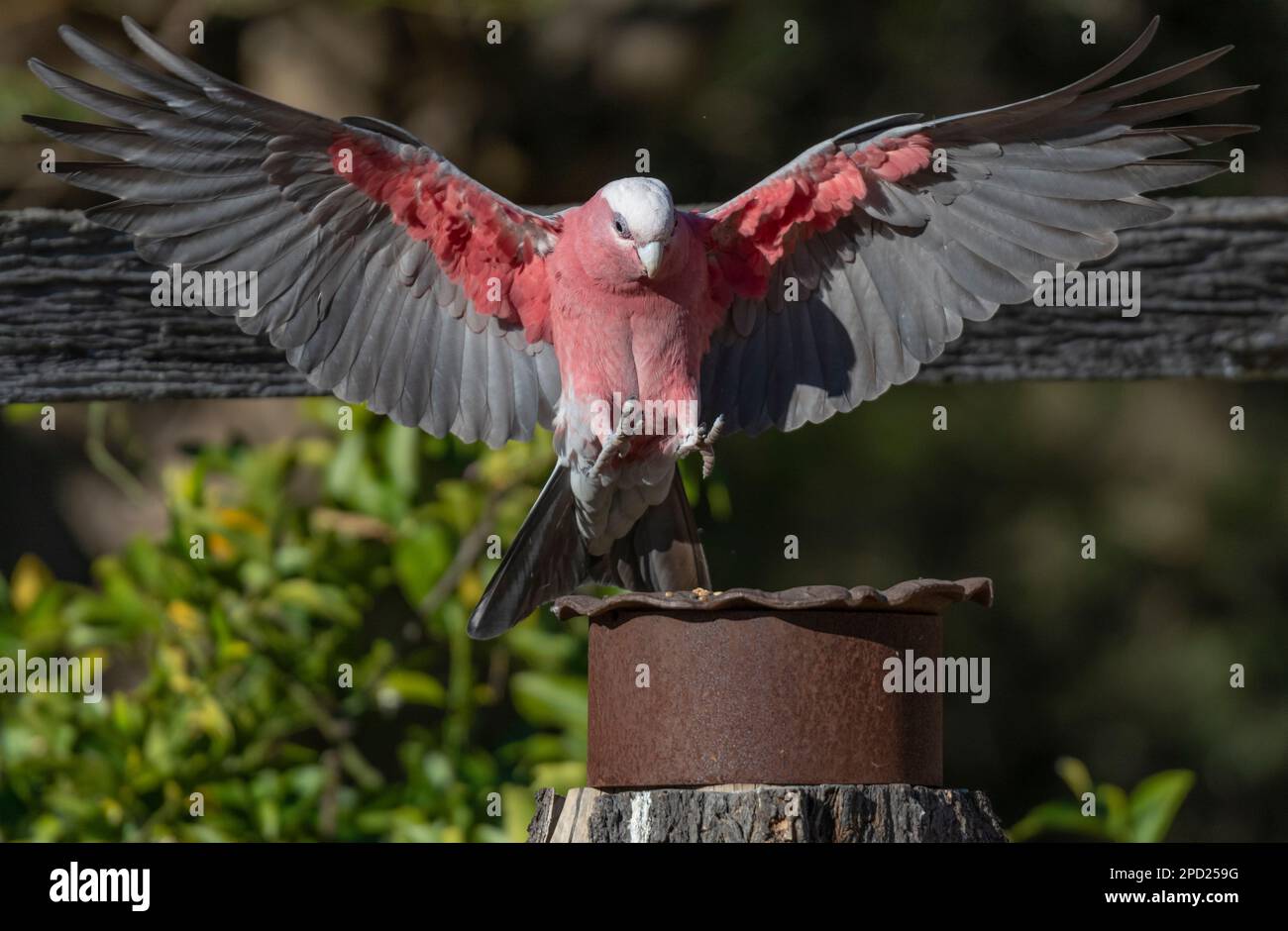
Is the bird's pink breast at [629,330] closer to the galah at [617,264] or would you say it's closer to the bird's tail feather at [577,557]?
the galah at [617,264]

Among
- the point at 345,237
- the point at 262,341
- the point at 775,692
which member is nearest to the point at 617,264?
the point at 345,237

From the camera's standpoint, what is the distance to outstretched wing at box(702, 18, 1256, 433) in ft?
10.6

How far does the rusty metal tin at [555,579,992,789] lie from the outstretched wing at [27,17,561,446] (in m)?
0.93

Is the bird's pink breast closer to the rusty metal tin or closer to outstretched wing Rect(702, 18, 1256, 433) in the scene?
outstretched wing Rect(702, 18, 1256, 433)

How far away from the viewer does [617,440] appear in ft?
10.9

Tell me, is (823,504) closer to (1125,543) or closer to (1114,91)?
(1125,543)

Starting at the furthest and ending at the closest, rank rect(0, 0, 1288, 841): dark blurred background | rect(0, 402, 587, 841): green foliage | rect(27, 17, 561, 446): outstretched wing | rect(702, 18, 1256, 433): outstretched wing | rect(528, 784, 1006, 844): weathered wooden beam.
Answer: rect(0, 0, 1288, 841): dark blurred background, rect(0, 402, 587, 841): green foliage, rect(702, 18, 1256, 433): outstretched wing, rect(27, 17, 561, 446): outstretched wing, rect(528, 784, 1006, 844): weathered wooden beam

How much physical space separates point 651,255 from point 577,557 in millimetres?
680

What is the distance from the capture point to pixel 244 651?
3.97 meters

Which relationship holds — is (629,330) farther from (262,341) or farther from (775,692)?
(775,692)

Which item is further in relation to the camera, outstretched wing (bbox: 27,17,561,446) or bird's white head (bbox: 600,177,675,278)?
bird's white head (bbox: 600,177,675,278)

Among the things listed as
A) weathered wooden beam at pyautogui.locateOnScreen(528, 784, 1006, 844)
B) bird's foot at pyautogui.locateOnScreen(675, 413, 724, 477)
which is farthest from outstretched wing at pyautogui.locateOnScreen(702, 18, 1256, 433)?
A: weathered wooden beam at pyautogui.locateOnScreen(528, 784, 1006, 844)

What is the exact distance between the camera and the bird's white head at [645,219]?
10.6ft

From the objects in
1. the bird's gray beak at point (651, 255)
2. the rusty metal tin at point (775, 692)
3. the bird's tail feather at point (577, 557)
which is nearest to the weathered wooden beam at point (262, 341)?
the bird's tail feather at point (577, 557)
